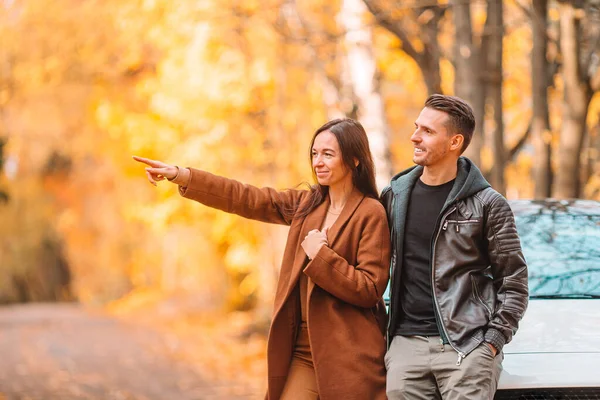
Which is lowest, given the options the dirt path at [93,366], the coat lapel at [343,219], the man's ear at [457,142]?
the dirt path at [93,366]

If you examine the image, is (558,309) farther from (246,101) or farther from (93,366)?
(246,101)

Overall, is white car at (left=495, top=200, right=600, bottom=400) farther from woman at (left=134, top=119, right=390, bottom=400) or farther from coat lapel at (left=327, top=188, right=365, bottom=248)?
coat lapel at (left=327, top=188, right=365, bottom=248)

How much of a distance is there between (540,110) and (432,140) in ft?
20.6

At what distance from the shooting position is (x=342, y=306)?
4.39 metres

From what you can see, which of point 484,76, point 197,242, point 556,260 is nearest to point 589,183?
point 484,76

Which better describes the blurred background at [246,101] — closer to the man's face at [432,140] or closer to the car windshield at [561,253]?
the car windshield at [561,253]

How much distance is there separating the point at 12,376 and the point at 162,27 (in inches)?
262

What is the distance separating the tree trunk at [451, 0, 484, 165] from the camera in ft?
33.3

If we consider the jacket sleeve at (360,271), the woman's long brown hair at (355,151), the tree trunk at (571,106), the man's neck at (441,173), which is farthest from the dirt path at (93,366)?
the man's neck at (441,173)

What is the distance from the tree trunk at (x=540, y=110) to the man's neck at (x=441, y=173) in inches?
242

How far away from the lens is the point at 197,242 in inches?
1005

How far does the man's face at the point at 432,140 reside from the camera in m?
4.26

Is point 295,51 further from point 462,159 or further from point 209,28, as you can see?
point 462,159

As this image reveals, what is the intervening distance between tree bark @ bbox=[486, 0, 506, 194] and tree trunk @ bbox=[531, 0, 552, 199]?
0.58 metres
